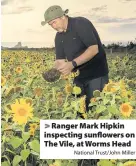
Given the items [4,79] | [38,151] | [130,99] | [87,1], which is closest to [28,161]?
[38,151]

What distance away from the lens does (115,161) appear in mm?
2994

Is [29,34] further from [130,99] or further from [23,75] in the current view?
[130,99]

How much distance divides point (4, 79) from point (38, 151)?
44cm

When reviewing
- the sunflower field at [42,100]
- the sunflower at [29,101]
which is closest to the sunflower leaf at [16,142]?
the sunflower field at [42,100]

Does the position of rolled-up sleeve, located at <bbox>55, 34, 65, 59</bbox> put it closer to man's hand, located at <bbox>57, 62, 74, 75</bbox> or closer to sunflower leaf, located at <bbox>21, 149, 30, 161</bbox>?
man's hand, located at <bbox>57, 62, 74, 75</bbox>

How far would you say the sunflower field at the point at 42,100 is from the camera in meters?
3.00

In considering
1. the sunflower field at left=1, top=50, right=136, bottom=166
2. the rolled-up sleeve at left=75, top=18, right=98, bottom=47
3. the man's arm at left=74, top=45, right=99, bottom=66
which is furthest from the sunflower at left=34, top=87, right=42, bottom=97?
the rolled-up sleeve at left=75, top=18, right=98, bottom=47

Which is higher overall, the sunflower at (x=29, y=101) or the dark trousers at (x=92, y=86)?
the dark trousers at (x=92, y=86)

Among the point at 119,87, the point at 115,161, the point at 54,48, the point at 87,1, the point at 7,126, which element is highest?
the point at 87,1

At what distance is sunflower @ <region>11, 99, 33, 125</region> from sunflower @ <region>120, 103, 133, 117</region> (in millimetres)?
506

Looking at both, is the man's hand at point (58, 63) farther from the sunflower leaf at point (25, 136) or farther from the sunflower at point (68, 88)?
the sunflower leaf at point (25, 136)

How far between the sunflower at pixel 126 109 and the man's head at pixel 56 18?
54cm

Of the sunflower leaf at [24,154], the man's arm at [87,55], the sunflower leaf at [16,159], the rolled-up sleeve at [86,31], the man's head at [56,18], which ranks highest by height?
the man's head at [56,18]

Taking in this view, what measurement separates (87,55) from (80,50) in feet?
0.16
